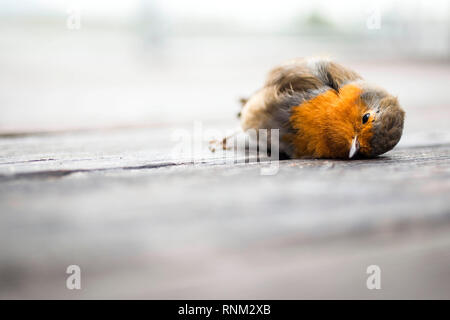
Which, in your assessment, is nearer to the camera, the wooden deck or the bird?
the wooden deck

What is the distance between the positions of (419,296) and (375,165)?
58 cm

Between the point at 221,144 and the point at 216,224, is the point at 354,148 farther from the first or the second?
the point at 216,224

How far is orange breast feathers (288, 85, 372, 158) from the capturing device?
196cm

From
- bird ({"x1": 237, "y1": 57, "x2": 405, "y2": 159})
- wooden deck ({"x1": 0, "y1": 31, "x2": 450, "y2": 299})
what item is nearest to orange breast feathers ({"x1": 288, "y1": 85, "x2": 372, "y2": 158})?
bird ({"x1": 237, "y1": 57, "x2": 405, "y2": 159})

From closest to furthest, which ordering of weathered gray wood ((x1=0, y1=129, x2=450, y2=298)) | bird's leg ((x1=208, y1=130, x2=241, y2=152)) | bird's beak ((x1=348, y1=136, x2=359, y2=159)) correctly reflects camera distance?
1. weathered gray wood ((x1=0, y1=129, x2=450, y2=298))
2. bird's beak ((x1=348, y1=136, x2=359, y2=159))
3. bird's leg ((x1=208, y1=130, x2=241, y2=152))

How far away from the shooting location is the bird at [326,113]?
194 cm

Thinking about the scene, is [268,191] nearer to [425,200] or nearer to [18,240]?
[425,200]

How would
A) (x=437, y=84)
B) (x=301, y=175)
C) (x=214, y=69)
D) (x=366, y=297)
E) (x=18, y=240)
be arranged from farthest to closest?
(x=214, y=69), (x=437, y=84), (x=301, y=175), (x=366, y=297), (x=18, y=240)

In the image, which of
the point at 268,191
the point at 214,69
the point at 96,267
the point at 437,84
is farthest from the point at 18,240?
the point at 214,69

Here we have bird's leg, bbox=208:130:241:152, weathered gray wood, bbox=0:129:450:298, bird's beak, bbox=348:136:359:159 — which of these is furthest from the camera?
bird's leg, bbox=208:130:241:152

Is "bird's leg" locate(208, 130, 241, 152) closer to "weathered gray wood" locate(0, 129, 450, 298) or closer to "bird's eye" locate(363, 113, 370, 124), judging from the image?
"bird's eye" locate(363, 113, 370, 124)

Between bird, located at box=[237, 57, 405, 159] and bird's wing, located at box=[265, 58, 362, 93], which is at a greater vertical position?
bird's wing, located at box=[265, 58, 362, 93]

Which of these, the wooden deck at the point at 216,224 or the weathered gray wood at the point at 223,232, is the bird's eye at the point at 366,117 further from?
the weathered gray wood at the point at 223,232

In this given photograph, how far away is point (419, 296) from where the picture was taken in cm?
114
